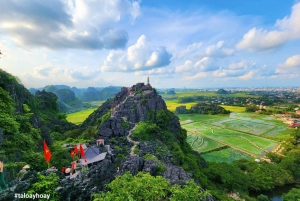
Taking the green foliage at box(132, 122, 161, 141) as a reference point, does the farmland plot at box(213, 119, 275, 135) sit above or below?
below

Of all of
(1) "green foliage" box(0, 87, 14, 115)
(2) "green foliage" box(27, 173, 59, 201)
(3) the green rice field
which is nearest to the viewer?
(2) "green foliage" box(27, 173, 59, 201)

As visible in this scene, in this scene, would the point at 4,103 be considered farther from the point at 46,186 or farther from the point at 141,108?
the point at 141,108

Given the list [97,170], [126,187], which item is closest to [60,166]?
[97,170]

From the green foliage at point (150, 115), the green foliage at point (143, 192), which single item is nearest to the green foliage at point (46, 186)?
the green foliage at point (143, 192)

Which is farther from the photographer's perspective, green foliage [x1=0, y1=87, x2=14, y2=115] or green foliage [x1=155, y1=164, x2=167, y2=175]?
green foliage [x1=0, y1=87, x2=14, y2=115]

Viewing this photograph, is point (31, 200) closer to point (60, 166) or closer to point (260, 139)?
point (60, 166)

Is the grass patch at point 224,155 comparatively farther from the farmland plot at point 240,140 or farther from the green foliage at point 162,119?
the green foliage at point 162,119

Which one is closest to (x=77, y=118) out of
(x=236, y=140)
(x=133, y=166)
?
(x=236, y=140)

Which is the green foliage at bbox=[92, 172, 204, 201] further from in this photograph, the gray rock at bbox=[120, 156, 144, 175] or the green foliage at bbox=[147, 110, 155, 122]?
Result: the green foliage at bbox=[147, 110, 155, 122]

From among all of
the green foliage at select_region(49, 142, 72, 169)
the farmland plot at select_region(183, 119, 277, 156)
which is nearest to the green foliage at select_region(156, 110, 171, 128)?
the green foliage at select_region(49, 142, 72, 169)
